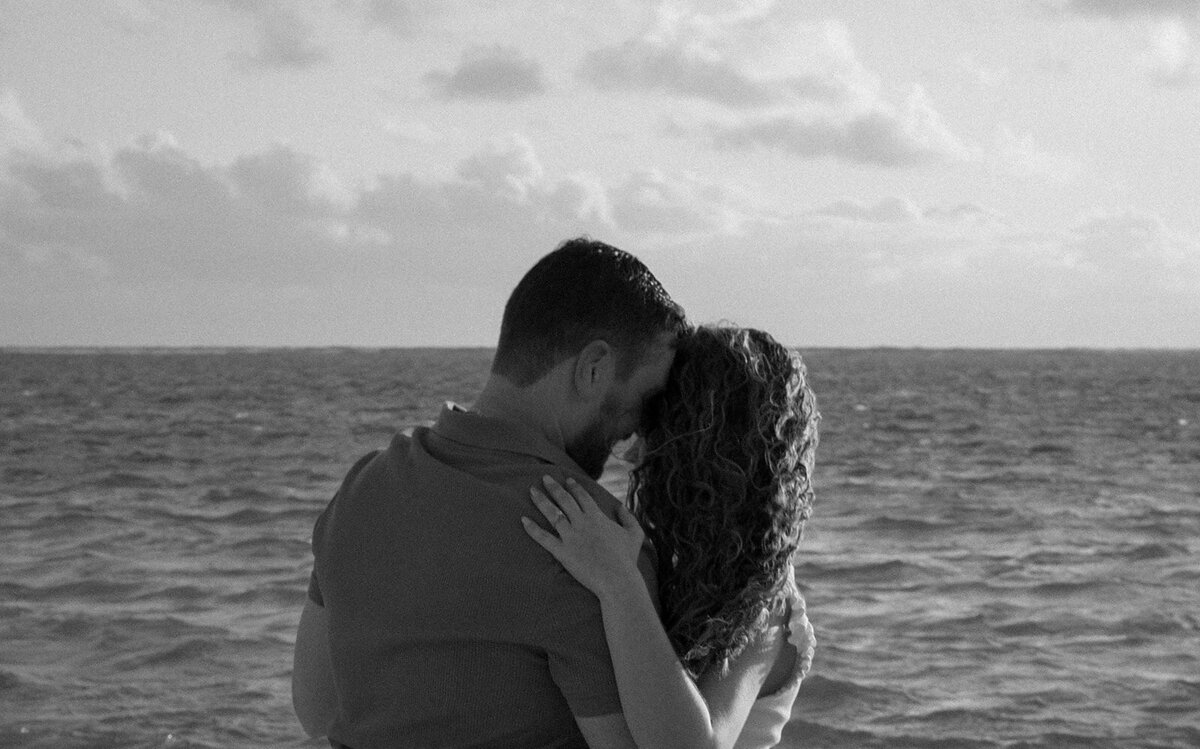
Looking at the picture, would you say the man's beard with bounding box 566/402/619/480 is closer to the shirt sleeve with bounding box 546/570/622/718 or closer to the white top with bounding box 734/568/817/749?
the shirt sleeve with bounding box 546/570/622/718

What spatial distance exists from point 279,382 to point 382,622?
70127 millimetres

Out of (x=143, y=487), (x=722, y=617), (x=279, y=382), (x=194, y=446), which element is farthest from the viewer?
(x=279, y=382)

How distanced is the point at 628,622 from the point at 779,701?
57 cm

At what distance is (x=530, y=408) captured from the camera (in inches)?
96.1

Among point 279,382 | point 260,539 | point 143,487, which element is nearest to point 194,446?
point 143,487

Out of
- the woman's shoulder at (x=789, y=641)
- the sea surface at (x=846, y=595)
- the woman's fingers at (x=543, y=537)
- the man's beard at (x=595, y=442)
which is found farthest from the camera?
the sea surface at (x=846, y=595)

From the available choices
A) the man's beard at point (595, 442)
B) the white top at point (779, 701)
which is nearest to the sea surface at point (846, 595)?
the white top at point (779, 701)

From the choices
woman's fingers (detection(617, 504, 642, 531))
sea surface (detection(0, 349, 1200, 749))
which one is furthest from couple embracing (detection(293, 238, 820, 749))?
sea surface (detection(0, 349, 1200, 749))

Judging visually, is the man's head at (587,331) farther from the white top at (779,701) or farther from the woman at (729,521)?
the white top at (779,701)

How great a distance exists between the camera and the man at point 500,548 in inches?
89.9

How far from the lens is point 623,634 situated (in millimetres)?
2291

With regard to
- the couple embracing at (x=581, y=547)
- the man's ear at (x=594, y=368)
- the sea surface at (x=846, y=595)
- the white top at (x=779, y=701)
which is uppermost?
the man's ear at (x=594, y=368)

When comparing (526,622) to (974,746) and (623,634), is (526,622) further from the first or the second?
(974,746)

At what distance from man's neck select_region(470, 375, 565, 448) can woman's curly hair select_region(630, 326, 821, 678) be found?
27 cm
